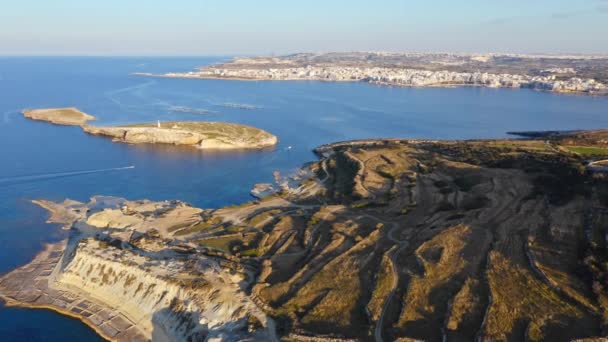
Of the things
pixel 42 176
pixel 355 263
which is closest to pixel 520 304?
pixel 355 263

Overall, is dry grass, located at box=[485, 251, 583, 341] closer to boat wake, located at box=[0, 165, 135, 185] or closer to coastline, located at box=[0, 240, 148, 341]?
coastline, located at box=[0, 240, 148, 341]

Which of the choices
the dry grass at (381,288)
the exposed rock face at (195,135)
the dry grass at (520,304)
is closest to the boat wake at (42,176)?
the exposed rock face at (195,135)

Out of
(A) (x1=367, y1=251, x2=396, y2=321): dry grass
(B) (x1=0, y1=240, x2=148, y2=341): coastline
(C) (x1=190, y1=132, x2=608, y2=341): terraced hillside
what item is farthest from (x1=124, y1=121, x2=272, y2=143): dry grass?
(A) (x1=367, y1=251, x2=396, y2=321): dry grass

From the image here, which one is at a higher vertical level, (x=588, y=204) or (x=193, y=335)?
(x=588, y=204)

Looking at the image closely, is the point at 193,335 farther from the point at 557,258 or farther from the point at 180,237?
the point at 557,258

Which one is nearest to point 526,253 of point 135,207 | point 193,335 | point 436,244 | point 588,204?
point 436,244
